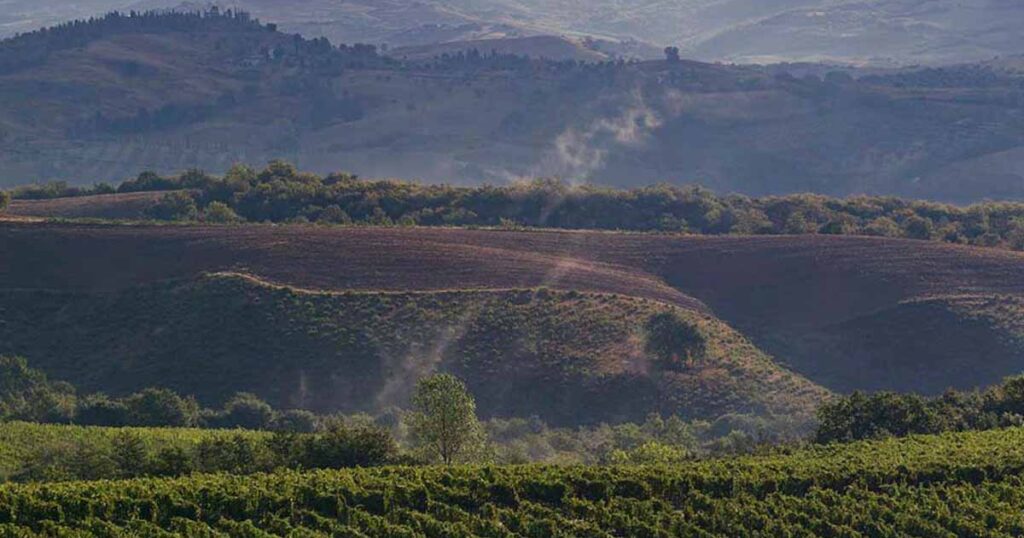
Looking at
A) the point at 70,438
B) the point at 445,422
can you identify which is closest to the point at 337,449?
the point at 445,422

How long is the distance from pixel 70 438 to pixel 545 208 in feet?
245

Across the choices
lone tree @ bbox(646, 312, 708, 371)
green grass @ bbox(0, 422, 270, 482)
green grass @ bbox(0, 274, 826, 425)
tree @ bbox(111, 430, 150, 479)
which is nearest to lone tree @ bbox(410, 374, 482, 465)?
green grass @ bbox(0, 422, 270, 482)

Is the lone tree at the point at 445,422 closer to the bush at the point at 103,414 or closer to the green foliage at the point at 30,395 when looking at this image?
the bush at the point at 103,414

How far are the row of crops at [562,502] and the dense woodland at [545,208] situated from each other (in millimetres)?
69372

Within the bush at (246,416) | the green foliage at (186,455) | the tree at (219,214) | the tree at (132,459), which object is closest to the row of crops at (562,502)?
the green foliage at (186,455)

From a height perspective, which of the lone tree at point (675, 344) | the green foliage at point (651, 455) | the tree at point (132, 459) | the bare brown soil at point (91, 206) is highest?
the bare brown soil at point (91, 206)

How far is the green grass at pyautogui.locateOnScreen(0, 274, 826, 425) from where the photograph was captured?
267 ft

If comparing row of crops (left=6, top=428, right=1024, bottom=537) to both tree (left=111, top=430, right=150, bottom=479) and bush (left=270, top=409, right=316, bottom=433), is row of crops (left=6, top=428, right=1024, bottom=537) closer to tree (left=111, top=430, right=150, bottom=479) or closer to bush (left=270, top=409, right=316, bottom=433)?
tree (left=111, top=430, right=150, bottom=479)

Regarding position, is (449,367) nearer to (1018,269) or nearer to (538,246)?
(538,246)

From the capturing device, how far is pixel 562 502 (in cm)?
4512

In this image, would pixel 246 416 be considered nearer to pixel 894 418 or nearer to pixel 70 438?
pixel 70 438

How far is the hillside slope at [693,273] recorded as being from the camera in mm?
91375

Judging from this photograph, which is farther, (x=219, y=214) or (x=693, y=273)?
(x=219, y=214)

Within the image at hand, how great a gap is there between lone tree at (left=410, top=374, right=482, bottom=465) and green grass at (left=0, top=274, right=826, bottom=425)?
2059 centimetres
